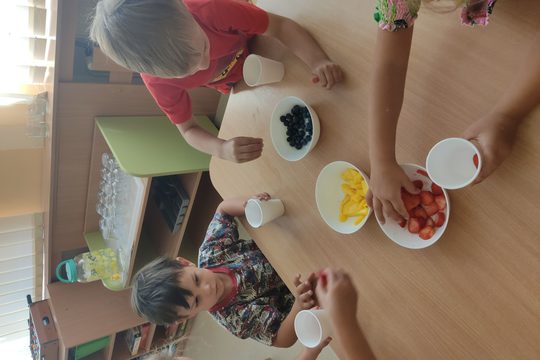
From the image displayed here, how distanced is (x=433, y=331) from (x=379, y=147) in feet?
0.96

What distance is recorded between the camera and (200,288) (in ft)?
3.43

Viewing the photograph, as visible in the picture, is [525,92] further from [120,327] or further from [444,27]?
[120,327]

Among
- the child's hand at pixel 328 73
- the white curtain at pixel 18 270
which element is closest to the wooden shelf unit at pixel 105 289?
the white curtain at pixel 18 270

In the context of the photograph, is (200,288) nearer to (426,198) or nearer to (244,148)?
(244,148)

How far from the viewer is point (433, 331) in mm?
629

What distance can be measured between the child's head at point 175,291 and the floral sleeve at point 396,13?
0.74 m

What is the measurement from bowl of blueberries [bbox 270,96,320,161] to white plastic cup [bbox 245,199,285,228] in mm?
100

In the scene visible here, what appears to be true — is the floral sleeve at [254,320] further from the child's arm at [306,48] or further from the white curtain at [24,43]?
the white curtain at [24,43]

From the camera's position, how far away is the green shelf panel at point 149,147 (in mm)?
1335

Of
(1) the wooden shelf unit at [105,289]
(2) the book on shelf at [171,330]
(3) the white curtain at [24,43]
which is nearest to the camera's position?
(3) the white curtain at [24,43]

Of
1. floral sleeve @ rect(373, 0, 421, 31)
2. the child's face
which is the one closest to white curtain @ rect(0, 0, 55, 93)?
the child's face

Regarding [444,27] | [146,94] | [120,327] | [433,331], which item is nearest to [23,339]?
[120,327]

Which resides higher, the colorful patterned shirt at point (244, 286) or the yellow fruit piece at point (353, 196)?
the yellow fruit piece at point (353, 196)

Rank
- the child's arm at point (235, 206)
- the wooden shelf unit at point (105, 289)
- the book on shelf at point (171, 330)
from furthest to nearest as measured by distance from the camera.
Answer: the book on shelf at point (171, 330) < the wooden shelf unit at point (105, 289) < the child's arm at point (235, 206)
